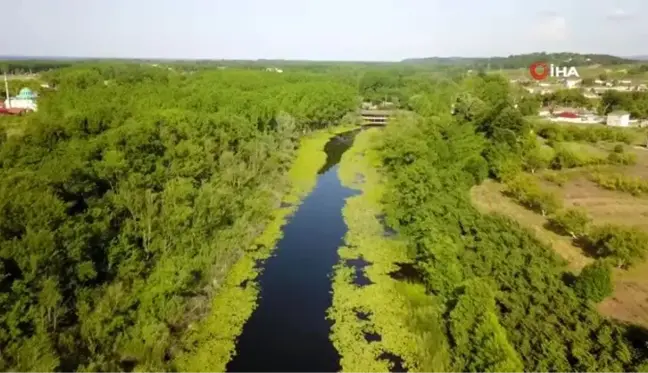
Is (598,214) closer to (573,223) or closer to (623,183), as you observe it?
(573,223)

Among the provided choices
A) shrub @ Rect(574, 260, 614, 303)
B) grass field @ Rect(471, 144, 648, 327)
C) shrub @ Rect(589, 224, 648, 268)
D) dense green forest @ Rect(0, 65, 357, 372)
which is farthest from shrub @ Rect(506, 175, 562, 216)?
dense green forest @ Rect(0, 65, 357, 372)

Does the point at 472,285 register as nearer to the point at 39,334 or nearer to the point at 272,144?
the point at 39,334

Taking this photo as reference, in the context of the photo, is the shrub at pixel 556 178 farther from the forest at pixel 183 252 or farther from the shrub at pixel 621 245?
the shrub at pixel 621 245

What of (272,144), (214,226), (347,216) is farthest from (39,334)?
(272,144)

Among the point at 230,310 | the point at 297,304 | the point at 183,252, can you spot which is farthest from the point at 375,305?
the point at 183,252

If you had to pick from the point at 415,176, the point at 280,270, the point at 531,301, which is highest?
the point at 415,176

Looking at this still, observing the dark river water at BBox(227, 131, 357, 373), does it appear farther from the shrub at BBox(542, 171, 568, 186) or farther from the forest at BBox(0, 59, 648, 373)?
the shrub at BBox(542, 171, 568, 186)

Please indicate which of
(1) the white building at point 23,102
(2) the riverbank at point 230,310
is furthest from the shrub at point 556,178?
(1) the white building at point 23,102
